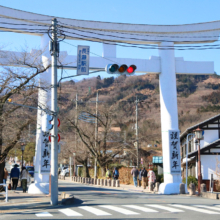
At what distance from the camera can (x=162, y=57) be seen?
853 inches

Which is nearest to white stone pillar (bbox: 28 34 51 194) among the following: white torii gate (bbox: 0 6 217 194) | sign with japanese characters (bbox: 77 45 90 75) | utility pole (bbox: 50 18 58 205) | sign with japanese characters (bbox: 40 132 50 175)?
white torii gate (bbox: 0 6 217 194)

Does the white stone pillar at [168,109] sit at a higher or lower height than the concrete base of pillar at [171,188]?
higher

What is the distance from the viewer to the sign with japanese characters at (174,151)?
21.1m

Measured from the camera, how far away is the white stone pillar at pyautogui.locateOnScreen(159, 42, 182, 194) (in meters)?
21.1

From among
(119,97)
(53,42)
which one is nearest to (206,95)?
(119,97)

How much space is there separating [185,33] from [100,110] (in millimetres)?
16936

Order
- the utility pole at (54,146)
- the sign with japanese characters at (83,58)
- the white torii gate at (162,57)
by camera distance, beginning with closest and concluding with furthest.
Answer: the utility pole at (54,146) < the sign with japanese characters at (83,58) < the white torii gate at (162,57)

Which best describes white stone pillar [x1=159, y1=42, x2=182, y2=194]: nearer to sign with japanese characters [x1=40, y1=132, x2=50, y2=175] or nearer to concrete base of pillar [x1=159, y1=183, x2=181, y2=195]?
concrete base of pillar [x1=159, y1=183, x2=181, y2=195]

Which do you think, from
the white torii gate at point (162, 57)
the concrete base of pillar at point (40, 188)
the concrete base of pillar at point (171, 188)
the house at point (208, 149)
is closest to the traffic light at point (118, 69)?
the white torii gate at point (162, 57)

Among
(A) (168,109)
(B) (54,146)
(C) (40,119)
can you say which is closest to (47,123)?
(B) (54,146)

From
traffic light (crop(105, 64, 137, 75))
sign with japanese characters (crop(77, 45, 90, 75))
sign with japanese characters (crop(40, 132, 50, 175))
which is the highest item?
sign with japanese characters (crop(77, 45, 90, 75))

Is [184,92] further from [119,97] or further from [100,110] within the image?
[100,110]

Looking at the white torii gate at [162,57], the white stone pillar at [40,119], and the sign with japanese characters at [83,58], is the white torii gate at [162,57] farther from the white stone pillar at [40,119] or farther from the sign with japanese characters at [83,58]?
the sign with japanese characters at [83,58]

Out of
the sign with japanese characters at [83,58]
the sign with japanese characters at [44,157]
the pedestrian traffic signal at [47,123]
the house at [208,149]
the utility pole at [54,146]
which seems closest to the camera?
the utility pole at [54,146]
